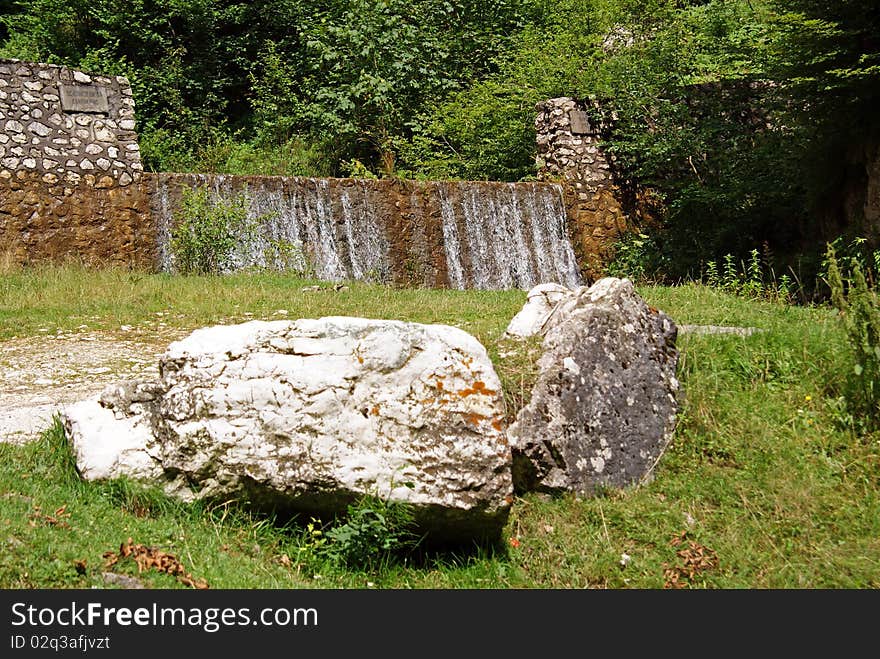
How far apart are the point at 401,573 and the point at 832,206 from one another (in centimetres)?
1001

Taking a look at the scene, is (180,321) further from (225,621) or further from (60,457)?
(225,621)

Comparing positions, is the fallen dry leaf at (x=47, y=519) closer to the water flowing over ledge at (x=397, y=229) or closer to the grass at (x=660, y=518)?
the grass at (x=660, y=518)

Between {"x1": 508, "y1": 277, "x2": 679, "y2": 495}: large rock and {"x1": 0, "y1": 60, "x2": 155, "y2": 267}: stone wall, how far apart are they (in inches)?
321

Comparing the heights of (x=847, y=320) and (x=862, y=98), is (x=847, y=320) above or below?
below

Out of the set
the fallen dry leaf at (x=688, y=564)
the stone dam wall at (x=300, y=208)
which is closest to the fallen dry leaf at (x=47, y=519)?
the fallen dry leaf at (x=688, y=564)

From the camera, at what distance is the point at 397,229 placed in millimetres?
13188

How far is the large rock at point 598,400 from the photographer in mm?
4688

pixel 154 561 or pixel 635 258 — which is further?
pixel 635 258

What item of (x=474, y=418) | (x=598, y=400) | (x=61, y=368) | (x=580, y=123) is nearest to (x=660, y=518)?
(x=598, y=400)

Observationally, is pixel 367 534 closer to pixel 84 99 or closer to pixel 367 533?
pixel 367 533

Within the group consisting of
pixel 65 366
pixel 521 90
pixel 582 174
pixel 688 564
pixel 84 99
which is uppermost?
pixel 521 90

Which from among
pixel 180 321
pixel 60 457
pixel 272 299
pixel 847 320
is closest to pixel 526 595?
pixel 60 457

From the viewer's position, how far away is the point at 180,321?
8141mm

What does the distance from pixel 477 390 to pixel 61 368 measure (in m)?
3.73
